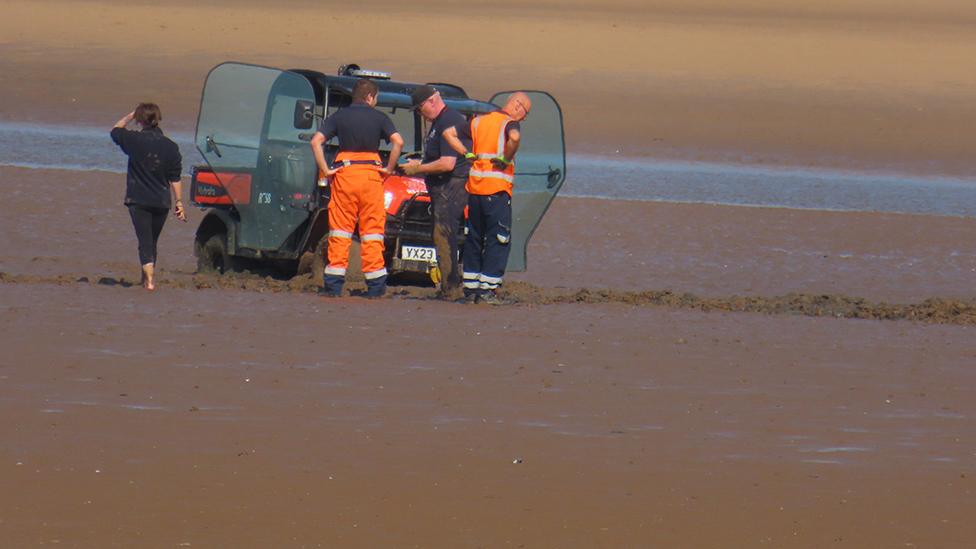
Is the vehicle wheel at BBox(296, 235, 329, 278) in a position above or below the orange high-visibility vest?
below

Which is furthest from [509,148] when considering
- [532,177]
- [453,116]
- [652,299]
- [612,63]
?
[612,63]

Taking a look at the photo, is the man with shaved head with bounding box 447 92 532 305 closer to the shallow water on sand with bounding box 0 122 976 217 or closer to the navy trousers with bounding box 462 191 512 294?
the navy trousers with bounding box 462 191 512 294

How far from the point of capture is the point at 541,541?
608cm

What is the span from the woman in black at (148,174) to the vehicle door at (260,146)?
73 centimetres

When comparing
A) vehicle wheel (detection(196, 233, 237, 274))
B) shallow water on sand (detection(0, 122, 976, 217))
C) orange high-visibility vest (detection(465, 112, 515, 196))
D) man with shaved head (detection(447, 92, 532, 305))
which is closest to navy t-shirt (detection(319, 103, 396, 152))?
man with shaved head (detection(447, 92, 532, 305))

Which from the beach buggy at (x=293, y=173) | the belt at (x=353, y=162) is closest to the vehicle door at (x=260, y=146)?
the beach buggy at (x=293, y=173)

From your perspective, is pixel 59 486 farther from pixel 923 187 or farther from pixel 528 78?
pixel 528 78

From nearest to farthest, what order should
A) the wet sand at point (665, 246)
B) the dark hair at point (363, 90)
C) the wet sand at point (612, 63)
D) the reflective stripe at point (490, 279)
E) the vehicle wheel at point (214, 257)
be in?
the dark hair at point (363, 90) < the reflective stripe at point (490, 279) < the vehicle wheel at point (214, 257) < the wet sand at point (665, 246) < the wet sand at point (612, 63)

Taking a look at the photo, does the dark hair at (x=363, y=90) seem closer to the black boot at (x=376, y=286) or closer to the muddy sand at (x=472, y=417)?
the black boot at (x=376, y=286)

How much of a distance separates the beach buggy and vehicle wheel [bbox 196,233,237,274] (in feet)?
0.05

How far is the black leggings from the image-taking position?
451 inches

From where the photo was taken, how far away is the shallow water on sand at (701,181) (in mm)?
19172

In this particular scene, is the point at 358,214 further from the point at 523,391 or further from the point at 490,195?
the point at 523,391

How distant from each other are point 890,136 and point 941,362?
1547 centimetres
